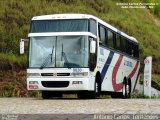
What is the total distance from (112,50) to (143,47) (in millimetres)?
25244

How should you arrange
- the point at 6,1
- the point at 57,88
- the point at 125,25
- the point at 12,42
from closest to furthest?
the point at 57,88
the point at 12,42
the point at 6,1
the point at 125,25

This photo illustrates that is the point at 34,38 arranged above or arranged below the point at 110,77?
above

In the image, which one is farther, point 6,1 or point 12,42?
point 6,1

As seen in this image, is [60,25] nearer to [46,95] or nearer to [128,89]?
[46,95]

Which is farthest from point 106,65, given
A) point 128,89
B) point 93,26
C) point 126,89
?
point 128,89

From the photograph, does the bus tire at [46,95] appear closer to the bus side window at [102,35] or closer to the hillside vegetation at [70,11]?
the bus side window at [102,35]

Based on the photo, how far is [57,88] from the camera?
2192 cm

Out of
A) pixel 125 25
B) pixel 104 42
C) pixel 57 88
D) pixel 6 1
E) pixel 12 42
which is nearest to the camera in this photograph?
pixel 57 88

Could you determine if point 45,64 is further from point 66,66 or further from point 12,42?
point 12,42

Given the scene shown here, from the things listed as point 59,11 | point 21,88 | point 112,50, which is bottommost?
point 21,88

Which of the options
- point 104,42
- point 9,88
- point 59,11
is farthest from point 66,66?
point 59,11

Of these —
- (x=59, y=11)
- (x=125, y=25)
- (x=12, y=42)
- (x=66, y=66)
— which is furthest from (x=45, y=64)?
(x=125, y=25)

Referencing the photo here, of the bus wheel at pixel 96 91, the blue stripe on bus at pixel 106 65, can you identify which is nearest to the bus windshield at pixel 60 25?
the bus wheel at pixel 96 91

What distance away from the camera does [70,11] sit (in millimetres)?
50062
